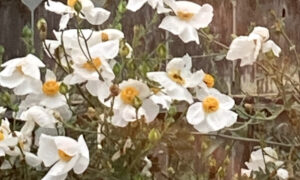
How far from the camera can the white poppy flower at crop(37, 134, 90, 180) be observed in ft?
3.33

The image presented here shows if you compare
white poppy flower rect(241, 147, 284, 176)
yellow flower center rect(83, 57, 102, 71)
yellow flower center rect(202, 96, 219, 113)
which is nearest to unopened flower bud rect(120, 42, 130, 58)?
yellow flower center rect(83, 57, 102, 71)

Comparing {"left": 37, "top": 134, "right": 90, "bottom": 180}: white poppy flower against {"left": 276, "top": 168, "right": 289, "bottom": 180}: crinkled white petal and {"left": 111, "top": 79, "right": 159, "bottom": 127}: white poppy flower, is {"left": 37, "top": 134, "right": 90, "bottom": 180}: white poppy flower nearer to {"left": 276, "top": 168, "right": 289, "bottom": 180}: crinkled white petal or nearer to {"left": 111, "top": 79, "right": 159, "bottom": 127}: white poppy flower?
{"left": 111, "top": 79, "right": 159, "bottom": 127}: white poppy flower

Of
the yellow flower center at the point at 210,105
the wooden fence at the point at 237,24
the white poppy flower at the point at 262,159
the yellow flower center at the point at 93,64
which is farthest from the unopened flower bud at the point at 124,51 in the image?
the wooden fence at the point at 237,24

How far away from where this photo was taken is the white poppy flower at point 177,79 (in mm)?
1112

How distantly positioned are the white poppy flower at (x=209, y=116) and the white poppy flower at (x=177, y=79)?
0.02 meters

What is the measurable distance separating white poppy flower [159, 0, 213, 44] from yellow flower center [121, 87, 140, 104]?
0.14m

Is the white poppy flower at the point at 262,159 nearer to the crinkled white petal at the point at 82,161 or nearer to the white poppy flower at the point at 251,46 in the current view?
the white poppy flower at the point at 251,46

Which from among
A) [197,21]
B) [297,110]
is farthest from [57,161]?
[297,110]

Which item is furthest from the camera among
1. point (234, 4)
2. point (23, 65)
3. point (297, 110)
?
point (234, 4)

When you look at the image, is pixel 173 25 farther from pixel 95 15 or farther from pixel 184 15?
pixel 95 15

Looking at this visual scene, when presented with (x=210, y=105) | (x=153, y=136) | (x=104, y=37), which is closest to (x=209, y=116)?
(x=210, y=105)

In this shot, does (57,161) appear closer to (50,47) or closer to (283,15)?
(50,47)

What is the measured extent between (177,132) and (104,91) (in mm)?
179

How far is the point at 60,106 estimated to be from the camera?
1.17m
